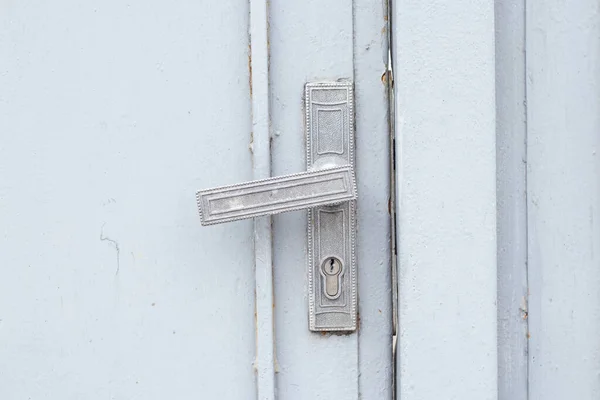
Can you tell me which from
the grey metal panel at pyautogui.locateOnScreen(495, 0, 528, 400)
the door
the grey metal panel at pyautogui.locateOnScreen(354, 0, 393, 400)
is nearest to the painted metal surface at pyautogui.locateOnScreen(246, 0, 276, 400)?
the door

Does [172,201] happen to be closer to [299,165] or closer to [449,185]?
[299,165]

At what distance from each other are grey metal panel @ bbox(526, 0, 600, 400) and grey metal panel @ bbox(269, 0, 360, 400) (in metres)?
0.24

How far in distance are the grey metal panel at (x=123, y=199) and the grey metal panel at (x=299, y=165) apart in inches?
1.7

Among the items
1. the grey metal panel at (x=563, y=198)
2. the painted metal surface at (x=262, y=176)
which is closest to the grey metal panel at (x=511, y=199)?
the grey metal panel at (x=563, y=198)

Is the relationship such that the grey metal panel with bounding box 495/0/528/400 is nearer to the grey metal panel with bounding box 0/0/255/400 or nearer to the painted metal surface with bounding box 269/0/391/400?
the painted metal surface with bounding box 269/0/391/400

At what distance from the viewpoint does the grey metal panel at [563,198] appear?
87 cm

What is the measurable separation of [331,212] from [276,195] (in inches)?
3.2

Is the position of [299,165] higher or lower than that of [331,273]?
higher

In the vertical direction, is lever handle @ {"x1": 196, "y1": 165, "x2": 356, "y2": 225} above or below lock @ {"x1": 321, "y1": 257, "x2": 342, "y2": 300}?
above

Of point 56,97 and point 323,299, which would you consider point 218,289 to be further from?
point 56,97

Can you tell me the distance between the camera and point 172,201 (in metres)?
0.90

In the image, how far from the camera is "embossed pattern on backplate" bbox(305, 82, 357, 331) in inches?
34.6

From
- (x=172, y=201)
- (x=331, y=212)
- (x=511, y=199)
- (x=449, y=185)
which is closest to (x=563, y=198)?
(x=511, y=199)

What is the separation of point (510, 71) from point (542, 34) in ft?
0.20
